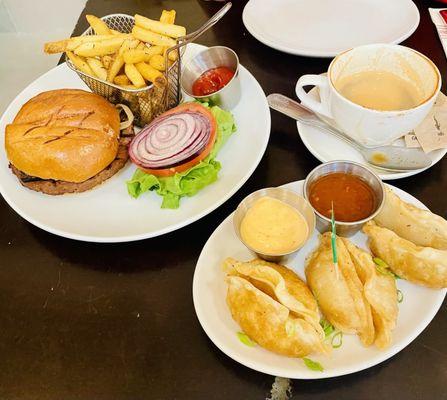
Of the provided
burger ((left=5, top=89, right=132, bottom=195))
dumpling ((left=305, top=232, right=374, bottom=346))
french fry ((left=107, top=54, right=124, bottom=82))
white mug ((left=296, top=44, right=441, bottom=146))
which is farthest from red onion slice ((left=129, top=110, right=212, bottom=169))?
dumpling ((left=305, top=232, right=374, bottom=346))

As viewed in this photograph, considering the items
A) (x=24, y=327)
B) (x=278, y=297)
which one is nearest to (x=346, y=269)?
(x=278, y=297)

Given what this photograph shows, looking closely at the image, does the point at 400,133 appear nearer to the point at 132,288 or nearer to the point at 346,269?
the point at 346,269

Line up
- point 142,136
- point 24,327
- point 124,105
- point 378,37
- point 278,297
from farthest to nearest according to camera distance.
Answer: point 378,37 < point 124,105 < point 142,136 < point 24,327 < point 278,297

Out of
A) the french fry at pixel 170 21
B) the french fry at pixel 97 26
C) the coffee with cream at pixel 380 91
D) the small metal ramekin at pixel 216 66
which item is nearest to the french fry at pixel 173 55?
the french fry at pixel 170 21

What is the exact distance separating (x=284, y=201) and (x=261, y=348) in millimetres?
524

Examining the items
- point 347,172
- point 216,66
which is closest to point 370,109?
point 347,172

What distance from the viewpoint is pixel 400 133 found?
68.8 inches

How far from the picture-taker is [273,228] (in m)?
1.59

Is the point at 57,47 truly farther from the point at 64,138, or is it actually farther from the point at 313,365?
the point at 313,365

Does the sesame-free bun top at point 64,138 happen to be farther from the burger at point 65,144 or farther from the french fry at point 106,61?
the french fry at point 106,61

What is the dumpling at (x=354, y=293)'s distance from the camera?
1.37 meters

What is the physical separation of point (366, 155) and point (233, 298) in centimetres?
83

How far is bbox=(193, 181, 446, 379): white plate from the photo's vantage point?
133 cm

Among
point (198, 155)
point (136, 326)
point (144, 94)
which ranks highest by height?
point (144, 94)
